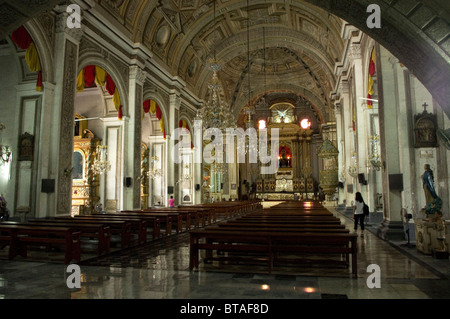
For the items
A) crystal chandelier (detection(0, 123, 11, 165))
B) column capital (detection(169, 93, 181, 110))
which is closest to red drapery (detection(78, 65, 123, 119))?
crystal chandelier (detection(0, 123, 11, 165))

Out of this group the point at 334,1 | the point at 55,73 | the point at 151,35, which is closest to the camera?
the point at 334,1

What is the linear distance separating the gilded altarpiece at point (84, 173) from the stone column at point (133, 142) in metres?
2.33

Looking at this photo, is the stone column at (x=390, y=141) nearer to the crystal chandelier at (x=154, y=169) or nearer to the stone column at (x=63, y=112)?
the stone column at (x=63, y=112)

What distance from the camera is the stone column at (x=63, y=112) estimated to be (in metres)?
9.35

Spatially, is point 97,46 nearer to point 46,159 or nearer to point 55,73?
point 55,73

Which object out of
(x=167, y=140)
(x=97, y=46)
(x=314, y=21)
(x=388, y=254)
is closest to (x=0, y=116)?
(x=97, y=46)

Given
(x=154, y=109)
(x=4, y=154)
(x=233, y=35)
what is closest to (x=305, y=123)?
(x=233, y=35)

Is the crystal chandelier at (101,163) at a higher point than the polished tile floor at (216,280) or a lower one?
higher

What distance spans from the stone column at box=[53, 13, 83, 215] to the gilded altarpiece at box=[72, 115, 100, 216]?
5090 millimetres

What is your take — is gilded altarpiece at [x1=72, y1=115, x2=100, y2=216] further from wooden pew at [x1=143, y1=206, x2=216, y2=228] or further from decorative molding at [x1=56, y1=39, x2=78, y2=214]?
decorative molding at [x1=56, y1=39, x2=78, y2=214]

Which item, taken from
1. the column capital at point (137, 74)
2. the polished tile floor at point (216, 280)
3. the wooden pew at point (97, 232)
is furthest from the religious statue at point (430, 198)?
the column capital at point (137, 74)

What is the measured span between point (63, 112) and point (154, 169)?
23.0ft

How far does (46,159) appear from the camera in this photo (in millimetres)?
Result: 9102
